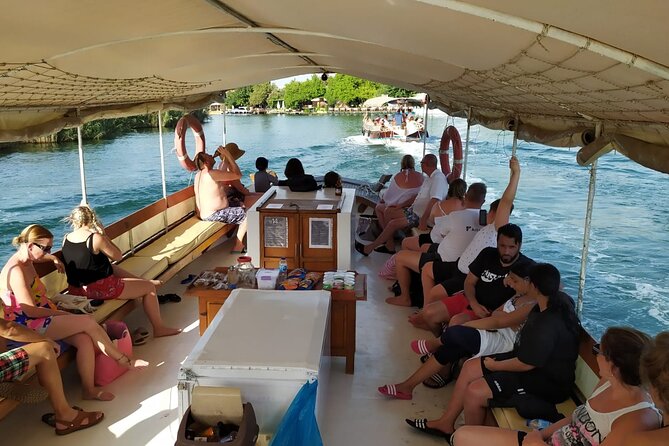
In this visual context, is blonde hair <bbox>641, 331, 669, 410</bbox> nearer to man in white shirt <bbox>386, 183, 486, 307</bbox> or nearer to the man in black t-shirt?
the man in black t-shirt

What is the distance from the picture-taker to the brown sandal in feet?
9.07

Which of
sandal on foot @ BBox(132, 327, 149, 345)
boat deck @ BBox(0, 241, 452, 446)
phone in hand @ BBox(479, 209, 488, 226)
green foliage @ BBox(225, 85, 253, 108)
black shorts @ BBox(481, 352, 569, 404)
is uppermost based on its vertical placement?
green foliage @ BBox(225, 85, 253, 108)

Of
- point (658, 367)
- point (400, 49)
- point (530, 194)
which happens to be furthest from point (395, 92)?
point (658, 367)

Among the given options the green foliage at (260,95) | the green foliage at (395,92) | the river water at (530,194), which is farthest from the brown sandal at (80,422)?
the green foliage at (260,95)

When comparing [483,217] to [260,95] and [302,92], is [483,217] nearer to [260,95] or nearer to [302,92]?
[302,92]

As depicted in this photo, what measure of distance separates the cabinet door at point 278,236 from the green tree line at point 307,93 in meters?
52.2

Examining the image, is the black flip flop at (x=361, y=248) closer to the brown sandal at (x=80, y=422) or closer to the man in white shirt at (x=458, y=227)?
the man in white shirt at (x=458, y=227)

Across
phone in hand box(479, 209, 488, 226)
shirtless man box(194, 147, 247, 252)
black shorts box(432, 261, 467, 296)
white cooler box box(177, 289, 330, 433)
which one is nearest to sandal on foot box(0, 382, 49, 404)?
white cooler box box(177, 289, 330, 433)

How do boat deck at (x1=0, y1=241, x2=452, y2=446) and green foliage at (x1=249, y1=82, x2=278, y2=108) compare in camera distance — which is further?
green foliage at (x1=249, y1=82, x2=278, y2=108)

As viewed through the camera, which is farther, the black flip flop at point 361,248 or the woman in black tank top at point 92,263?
the black flip flop at point 361,248

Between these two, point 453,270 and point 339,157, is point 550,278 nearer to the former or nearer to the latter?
point 453,270

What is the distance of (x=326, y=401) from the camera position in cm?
299

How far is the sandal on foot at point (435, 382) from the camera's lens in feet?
10.5

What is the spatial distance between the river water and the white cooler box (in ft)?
18.7
